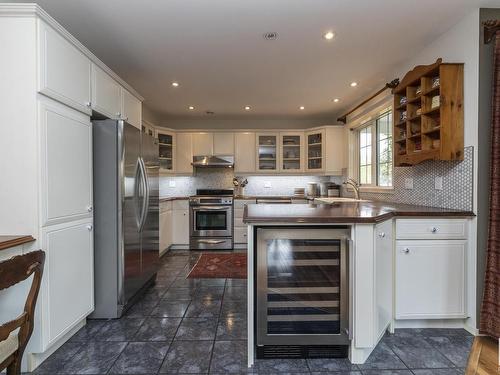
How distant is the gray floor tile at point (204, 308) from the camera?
253 centimetres

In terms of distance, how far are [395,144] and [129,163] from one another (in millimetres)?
2573

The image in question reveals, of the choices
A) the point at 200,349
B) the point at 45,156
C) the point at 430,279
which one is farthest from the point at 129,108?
the point at 430,279

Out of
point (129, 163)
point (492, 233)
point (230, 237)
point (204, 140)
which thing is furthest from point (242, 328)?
point (204, 140)

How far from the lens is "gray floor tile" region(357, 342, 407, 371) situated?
1797 mm

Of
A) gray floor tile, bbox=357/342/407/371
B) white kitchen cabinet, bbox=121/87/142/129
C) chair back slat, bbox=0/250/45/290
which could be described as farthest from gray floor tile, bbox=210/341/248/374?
white kitchen cabinet, bbox=121/87/142/129

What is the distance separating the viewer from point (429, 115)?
2.48 meters

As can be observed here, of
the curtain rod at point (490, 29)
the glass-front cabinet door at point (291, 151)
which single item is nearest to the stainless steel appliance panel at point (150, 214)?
the glass-front cabinet door at point (291, 151)

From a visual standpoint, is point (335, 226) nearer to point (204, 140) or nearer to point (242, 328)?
point (242, 328)

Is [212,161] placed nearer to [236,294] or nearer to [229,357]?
[236,294]

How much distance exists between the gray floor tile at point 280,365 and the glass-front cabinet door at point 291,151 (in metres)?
3.98

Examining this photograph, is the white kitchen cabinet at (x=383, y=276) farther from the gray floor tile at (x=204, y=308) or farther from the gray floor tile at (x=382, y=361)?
the gray floor tile at (x=204, y=308)

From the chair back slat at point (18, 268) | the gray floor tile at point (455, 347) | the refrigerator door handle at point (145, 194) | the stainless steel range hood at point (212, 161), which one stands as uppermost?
the stainless steel range hood at point (212, 161)

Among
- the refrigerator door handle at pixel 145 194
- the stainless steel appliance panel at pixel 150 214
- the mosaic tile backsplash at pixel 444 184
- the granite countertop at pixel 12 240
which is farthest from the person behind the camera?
the stainless steel appliance panel at pixel 150 214

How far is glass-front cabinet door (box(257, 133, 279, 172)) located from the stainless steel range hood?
21.9 inches
